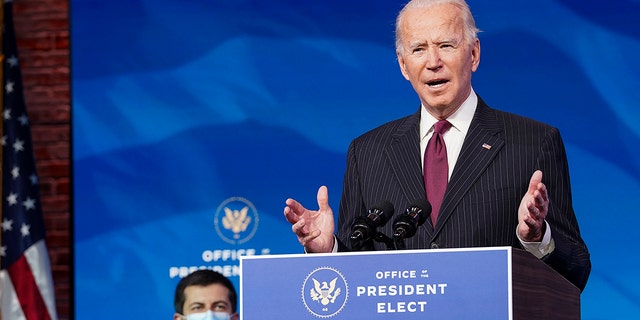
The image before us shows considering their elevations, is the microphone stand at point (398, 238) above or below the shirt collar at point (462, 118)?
below

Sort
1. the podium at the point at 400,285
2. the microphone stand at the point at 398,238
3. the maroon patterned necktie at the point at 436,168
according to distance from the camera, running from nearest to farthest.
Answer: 1. the podium at the point at 400,285
2. the microphone stand at the point at 398,238
3. the maroon patterned necktie at the point at 436,168

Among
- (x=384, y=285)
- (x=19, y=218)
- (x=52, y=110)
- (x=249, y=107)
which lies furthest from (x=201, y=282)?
(x=384, y=285)

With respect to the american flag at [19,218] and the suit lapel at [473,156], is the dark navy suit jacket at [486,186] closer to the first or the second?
the suit lapel at [473,156]

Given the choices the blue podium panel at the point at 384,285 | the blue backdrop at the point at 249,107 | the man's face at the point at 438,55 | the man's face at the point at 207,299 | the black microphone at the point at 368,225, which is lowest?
the blue podium panel at the point at 384,285

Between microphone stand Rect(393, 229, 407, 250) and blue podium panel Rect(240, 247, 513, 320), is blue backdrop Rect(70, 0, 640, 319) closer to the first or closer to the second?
microphone stand Rect(393, 229, 407, 250)

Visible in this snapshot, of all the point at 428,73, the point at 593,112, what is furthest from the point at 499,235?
the point at 593,112

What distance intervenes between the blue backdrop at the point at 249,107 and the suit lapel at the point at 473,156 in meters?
2.12

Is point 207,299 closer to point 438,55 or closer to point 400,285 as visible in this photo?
point 438,55

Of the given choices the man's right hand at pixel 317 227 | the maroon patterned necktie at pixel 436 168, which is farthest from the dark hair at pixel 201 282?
the man's right hand at pixel 317 227

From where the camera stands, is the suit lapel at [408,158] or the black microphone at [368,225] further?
the suit lapel at [408,158]

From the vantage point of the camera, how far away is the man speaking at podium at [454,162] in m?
2.75

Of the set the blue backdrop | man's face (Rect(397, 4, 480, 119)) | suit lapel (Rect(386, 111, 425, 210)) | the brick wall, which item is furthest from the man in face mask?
man's face (Rect(397, 4, 480, 119))

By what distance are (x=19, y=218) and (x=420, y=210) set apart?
140 inches

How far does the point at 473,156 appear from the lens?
2820 mm
